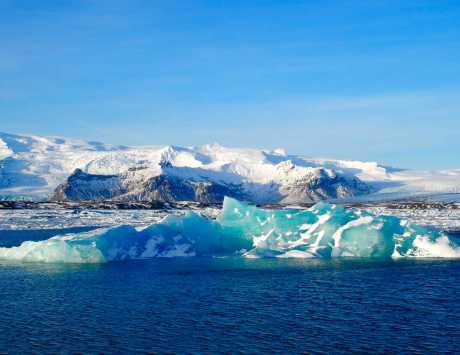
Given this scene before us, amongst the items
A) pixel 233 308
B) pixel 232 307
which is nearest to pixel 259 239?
pixel 232 307

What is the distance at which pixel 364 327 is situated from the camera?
69.9 ft

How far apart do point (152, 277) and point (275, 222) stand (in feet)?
39.7

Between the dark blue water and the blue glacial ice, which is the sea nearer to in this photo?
the dark blue water

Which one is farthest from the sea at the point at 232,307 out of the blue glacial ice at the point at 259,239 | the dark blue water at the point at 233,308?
the blue glacial ice at the point at 259,239

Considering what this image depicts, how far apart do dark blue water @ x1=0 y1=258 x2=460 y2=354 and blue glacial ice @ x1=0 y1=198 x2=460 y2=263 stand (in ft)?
8.34

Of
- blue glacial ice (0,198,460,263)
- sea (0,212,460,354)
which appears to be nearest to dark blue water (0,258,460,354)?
sea (0,212,460,354)

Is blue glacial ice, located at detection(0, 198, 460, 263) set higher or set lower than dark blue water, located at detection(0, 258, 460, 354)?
higher

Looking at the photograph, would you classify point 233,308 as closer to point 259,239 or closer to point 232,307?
point 232,307

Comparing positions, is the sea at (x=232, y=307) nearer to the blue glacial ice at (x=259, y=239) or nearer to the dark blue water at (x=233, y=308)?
the dark blue water at (x=233, y=308)

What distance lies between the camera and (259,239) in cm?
4219

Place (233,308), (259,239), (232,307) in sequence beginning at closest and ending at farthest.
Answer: (233,308), (232,307), (259,239)

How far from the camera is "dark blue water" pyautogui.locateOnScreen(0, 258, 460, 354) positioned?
64.1 ft

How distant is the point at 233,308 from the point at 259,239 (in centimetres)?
1796

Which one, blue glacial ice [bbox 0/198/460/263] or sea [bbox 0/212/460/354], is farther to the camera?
blue glacial ice [bbox 0/198/460/263]
